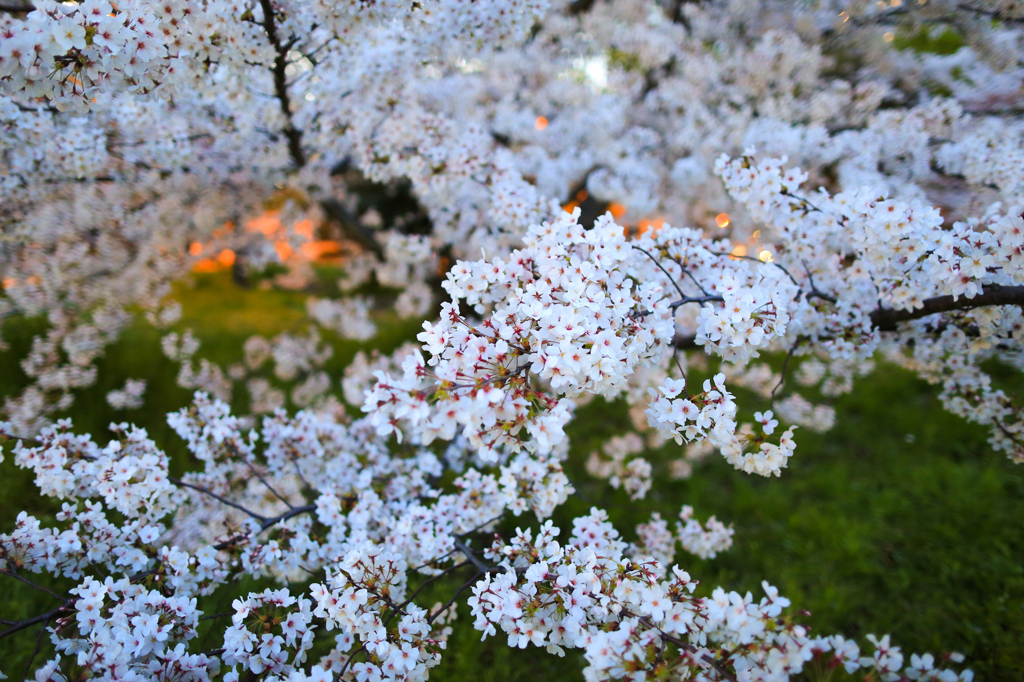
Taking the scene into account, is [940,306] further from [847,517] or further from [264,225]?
[264,225]

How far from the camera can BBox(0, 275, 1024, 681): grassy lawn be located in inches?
136

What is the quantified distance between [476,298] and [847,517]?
4.88m

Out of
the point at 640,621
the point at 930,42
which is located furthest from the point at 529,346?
the point at 930,42

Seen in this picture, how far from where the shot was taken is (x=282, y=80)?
12.2 feet

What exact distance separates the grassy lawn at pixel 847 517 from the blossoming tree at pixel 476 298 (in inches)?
12.3

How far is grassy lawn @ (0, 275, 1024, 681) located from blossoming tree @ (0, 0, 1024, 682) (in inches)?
12.3

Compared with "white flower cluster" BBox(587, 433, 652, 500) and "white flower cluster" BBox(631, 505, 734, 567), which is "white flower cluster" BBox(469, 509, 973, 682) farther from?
"white flower cluster" BBox(587, 433, 652, 500)

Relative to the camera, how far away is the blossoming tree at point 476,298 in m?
1.89

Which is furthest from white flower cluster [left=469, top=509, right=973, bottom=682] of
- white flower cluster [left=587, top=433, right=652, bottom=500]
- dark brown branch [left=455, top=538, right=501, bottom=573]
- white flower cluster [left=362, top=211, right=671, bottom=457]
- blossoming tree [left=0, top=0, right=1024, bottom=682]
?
white flower cluster [left=587, top=433, right=652, bottom=500]

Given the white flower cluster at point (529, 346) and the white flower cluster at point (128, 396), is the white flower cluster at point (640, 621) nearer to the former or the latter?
the white flower cluster at point (529, 346)

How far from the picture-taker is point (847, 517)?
4.80 m

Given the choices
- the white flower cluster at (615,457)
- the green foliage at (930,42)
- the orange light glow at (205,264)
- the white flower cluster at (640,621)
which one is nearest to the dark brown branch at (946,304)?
the white flower cluster at (640,621)

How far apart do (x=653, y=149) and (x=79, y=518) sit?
7691 millimetres

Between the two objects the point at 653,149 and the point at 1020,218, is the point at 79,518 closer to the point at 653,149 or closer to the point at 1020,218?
the point at 1020,218
